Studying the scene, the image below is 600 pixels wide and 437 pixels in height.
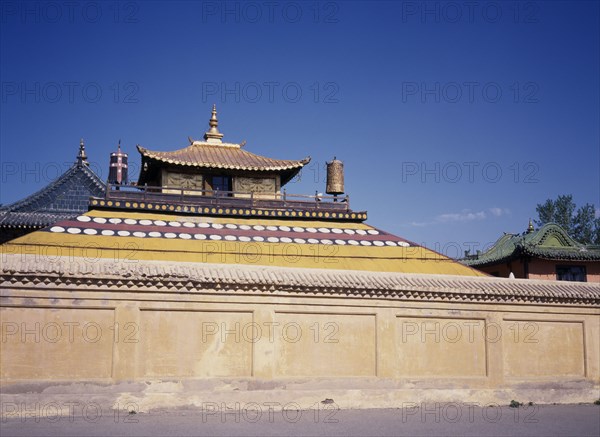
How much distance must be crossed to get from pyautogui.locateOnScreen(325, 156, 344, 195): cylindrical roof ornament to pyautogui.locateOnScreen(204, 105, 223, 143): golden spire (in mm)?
4361

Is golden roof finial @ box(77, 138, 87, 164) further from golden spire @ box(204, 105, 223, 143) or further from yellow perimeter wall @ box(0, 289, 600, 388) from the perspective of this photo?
yellow perimeter wall @ box(0, 289, 600, 388)

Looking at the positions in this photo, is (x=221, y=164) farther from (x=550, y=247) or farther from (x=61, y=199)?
(x=550, y=247)

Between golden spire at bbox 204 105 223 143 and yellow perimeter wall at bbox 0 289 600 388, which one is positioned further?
golden spire at bbox 204 105 223 143

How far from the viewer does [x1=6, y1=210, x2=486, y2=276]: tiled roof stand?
53.7 ft

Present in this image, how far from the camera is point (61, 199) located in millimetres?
28844

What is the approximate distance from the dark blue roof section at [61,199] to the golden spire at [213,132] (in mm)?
5987

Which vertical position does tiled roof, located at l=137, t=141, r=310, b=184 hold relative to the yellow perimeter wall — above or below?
above

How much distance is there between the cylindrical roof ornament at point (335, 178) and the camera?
24594mm

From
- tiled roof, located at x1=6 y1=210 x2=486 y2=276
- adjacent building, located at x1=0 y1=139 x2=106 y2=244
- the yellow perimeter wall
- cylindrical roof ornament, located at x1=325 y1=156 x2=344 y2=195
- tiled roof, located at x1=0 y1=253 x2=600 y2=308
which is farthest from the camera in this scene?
adjacent building, located at x1=0 y1=139 x2=106 y2=244

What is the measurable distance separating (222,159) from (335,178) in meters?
4.42

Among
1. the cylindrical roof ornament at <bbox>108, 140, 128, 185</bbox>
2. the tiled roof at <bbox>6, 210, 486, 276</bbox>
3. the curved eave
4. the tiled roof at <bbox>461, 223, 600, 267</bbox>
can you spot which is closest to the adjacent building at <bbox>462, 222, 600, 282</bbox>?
the tiled roof at <bbox>461, 223, 600, 267</bbox>

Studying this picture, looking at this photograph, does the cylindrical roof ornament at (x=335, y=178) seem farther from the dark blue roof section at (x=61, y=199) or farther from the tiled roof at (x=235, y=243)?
the dark blue roof section at (x=61, y=199)

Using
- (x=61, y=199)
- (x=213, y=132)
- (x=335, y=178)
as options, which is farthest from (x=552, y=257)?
(x=61, y=199)

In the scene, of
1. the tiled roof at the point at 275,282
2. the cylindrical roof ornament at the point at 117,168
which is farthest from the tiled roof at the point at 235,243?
the cylindrical roof ornament at the point at 117,168
